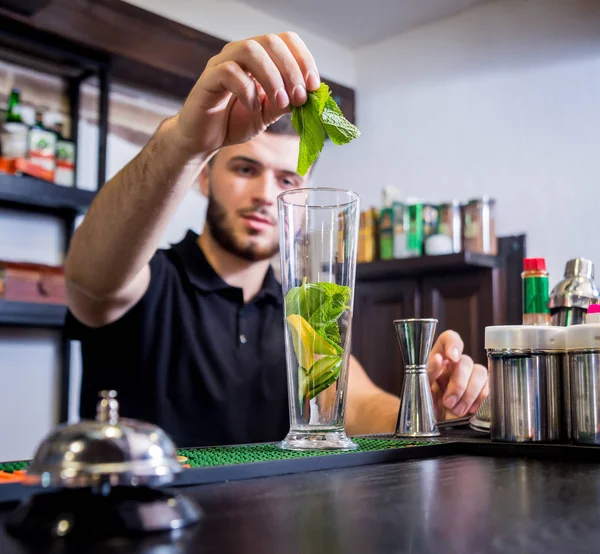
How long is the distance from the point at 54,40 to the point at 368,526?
102 inches

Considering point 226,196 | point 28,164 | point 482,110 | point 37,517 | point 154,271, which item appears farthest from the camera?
point 482,110

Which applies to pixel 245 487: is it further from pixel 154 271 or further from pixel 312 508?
pixel 154 271

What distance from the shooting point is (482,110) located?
A: 11.0ft

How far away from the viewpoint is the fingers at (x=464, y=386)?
48.6 inches

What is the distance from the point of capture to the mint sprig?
88 centimetres

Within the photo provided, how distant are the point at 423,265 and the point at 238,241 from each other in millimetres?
1350

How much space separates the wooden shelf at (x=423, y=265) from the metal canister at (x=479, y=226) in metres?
0.06

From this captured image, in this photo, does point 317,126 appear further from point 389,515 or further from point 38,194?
point 38,194

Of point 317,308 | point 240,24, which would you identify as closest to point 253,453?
point 317,308

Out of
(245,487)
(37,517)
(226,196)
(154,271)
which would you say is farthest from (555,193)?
(37,517)

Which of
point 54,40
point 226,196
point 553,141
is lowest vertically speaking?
point 226,196

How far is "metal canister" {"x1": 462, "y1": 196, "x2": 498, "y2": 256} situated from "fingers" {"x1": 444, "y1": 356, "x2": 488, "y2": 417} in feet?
5.79

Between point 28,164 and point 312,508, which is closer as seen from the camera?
point 312,508

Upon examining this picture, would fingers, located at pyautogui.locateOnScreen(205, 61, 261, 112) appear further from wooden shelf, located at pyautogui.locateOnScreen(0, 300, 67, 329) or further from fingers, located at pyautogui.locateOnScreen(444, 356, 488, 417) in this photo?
wooden shelf, located at pyautogui.locateOnScreen(0, 300, 67, 329)
